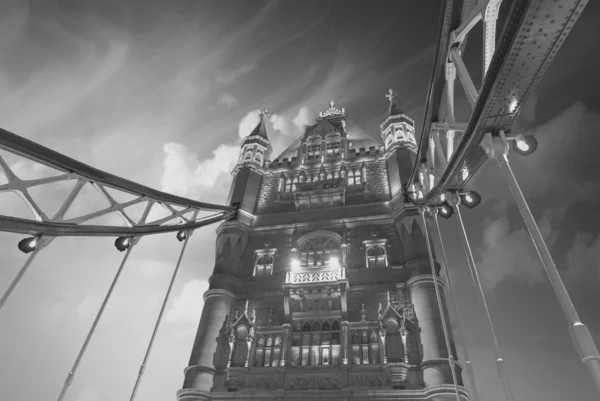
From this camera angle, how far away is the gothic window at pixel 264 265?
22812 millimetres

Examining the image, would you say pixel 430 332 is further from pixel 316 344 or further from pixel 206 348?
pixel 206 348

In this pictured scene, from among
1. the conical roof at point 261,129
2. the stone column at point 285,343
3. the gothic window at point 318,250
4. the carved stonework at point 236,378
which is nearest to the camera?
the carved stonework at point 236,378

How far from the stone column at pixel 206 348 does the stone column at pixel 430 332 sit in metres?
10.2

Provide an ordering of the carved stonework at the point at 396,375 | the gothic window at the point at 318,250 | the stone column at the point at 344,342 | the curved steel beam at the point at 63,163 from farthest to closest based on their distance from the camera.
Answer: the gothic window at the point at 318,250
the stone column at the point at 344,342
the carved stonework at the point at 396,375
the curved steel beam at the point at 63,163

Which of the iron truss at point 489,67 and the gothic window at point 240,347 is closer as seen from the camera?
the iron truss at point 489,67

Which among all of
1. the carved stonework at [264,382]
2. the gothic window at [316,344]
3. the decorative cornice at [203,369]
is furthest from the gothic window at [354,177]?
the decorative cornice at [203,369]

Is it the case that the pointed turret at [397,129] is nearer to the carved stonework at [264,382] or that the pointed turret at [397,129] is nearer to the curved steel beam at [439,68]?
the curved steel beam at [439,68]

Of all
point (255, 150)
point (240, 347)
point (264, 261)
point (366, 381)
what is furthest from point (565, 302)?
point (255, 150)

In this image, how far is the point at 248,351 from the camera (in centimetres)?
1895

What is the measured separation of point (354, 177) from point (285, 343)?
42.9 ft

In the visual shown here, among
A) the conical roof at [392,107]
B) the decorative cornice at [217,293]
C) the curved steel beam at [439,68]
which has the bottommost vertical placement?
the curved steel beam at [439,68]

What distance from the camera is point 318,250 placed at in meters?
23.1

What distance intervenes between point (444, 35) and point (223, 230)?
750 inches

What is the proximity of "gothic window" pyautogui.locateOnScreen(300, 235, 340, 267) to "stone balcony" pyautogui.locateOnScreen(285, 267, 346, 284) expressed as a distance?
1.45m
